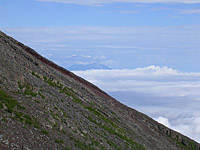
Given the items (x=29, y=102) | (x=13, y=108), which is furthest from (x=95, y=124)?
(x=13, y=108)

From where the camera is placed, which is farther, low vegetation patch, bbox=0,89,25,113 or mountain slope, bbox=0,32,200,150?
low vegetation patch, bbox=0,89,25,113

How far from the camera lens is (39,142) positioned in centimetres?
2906

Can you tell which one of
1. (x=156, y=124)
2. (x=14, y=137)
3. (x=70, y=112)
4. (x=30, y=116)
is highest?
(x=156, y=124)

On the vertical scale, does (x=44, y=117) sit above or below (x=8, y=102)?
below

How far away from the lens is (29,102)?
34688 millimetres

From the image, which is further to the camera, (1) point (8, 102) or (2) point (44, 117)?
(2) point (44, 117)

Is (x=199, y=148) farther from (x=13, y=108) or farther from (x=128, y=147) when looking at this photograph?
(x=13, y=108)

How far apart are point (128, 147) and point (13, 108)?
1961 centimetres

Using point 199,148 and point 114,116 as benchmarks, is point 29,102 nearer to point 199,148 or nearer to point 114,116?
point 114,116

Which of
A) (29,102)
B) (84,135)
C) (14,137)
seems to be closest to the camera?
(14,137)

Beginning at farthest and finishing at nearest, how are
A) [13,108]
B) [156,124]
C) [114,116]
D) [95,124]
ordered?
1. [156,124]
2. [114,116]
3. [95,124]
4. [13,108]

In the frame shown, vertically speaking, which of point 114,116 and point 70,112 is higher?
point 114,116

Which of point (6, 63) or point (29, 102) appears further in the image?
point (6, 63)

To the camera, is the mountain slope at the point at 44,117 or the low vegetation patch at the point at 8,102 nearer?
the mountain slope at the point at 44,117
